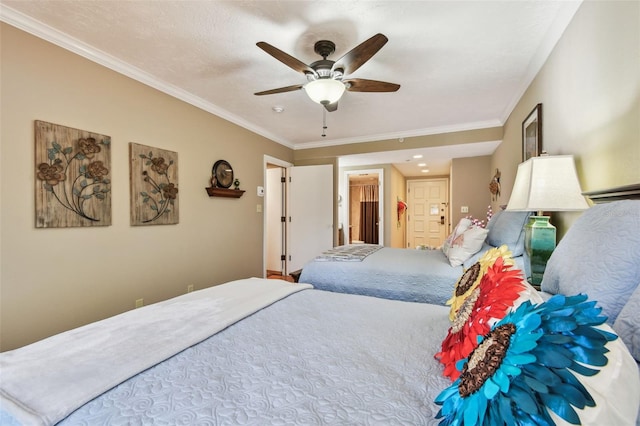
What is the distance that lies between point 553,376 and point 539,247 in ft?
4.58

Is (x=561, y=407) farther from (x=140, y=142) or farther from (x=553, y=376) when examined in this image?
(x=140, y=142)

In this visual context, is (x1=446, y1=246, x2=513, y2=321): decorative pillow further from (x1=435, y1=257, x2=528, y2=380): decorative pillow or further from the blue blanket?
the blue blanket

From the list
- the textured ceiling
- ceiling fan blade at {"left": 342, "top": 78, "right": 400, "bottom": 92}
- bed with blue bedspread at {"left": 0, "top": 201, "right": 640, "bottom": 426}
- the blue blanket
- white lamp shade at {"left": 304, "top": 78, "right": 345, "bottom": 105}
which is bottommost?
the blue blanket

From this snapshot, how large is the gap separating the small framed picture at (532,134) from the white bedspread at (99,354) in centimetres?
233

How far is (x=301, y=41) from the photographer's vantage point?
204 centimetres

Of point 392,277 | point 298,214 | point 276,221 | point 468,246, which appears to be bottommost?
point 392,277

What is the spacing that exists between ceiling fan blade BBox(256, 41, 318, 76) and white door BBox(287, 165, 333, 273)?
269cm

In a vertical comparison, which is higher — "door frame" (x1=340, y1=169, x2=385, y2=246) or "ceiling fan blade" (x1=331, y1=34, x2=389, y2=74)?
"ceiling fan blade" (x1=331, y1=34, x2=389, y2=74)

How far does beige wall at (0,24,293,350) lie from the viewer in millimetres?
1791

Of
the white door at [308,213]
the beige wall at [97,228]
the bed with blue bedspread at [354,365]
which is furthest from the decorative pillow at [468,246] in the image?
the beige wall at [97,228]

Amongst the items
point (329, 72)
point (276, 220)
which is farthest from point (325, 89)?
point (276, 220)

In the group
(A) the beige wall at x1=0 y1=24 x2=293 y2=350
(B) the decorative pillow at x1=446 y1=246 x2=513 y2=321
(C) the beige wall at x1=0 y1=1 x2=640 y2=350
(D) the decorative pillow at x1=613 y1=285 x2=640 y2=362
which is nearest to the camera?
(D) the decorative pillow at x1=613 y1=285 x2=640 y2=362

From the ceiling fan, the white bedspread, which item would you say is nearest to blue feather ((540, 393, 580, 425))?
the white bedspread

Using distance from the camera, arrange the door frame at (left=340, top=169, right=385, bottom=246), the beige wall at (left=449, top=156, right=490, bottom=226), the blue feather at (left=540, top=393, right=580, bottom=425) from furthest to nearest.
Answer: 1. the door frame at (left=340, top=169, right=385, bottom=246)
2. the beige wall at (left=449, top=156, right=490, bottom=226)
3. the blue feather at (left=540, top=393, right=580, bottom=425)
